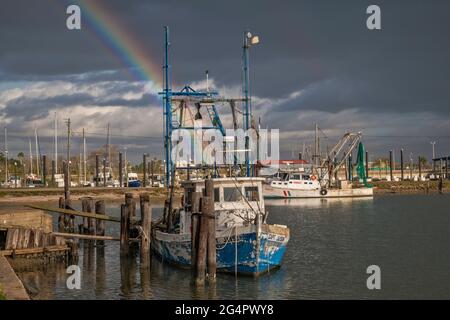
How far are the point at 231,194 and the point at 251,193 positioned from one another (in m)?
1.00

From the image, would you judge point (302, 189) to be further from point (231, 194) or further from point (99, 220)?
point (231, 194)

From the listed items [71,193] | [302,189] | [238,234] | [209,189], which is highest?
[209,189]

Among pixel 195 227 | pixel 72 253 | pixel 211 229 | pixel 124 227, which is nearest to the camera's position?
pixel 211 229

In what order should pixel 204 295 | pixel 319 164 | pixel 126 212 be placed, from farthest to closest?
pixel 319 164 < pixel 126 212 < pixel 204 295

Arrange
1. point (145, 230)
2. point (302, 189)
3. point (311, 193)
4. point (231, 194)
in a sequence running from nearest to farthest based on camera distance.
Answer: point (231, 194)
point (145, 230)
point (302, 189)
point (311, 193)

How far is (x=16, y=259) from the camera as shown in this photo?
30578mm

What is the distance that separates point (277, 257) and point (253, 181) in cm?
373

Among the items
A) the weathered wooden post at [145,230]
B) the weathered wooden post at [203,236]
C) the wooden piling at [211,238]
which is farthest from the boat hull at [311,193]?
the weathered wooden post at [203,236]

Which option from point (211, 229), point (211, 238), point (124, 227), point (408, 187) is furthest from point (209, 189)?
point (408, 187)

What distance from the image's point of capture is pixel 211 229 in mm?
25297

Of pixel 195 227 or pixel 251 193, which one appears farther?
pixel 251 193

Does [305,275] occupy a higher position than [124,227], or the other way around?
[124,227]

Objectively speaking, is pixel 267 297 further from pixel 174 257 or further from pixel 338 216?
pixel 338 216
